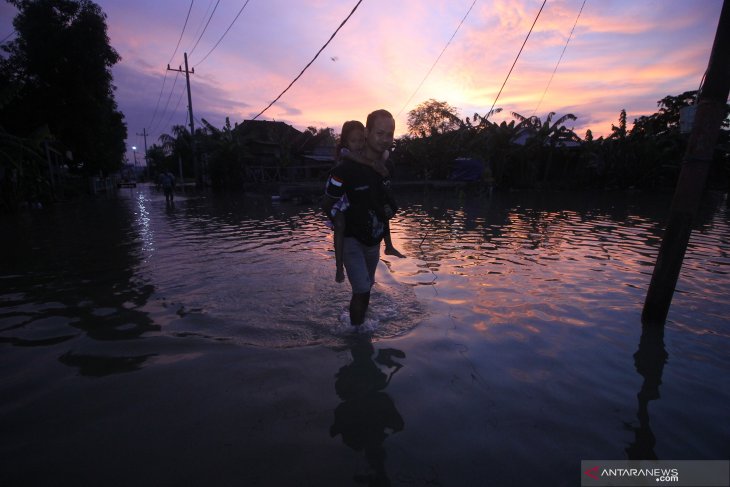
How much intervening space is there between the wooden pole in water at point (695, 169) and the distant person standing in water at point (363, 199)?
2.86m

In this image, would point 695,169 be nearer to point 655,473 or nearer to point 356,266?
point 655,473

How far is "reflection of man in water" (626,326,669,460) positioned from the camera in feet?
7.38

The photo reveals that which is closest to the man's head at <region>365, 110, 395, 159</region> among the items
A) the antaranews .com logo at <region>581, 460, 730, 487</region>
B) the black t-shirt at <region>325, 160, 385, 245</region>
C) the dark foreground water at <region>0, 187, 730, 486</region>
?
the black t-shirt at <region>325, 160, 385, 245</region>

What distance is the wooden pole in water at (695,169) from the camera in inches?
133

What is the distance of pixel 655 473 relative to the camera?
2.09 metres

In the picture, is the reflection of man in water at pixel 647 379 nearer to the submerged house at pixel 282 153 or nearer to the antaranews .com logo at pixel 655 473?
the antaranews .com logo at pixel 655 473

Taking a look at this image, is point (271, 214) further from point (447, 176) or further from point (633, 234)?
point (447, 176)

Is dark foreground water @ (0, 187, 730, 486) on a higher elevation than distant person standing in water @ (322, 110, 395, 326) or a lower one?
lower

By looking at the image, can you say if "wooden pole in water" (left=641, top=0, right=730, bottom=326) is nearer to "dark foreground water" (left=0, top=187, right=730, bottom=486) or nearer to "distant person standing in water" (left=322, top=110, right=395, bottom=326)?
"dark foreground water" (left=0, top=187, right=730, bottom=486)

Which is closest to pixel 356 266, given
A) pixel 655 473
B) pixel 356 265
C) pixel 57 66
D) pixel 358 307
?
pixel 356 265

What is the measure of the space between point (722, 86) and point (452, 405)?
12.2 feet

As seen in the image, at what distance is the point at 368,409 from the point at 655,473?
1.67 meters

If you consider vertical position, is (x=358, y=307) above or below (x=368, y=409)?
above

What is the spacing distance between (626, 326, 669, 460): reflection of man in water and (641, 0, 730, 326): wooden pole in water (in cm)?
37
